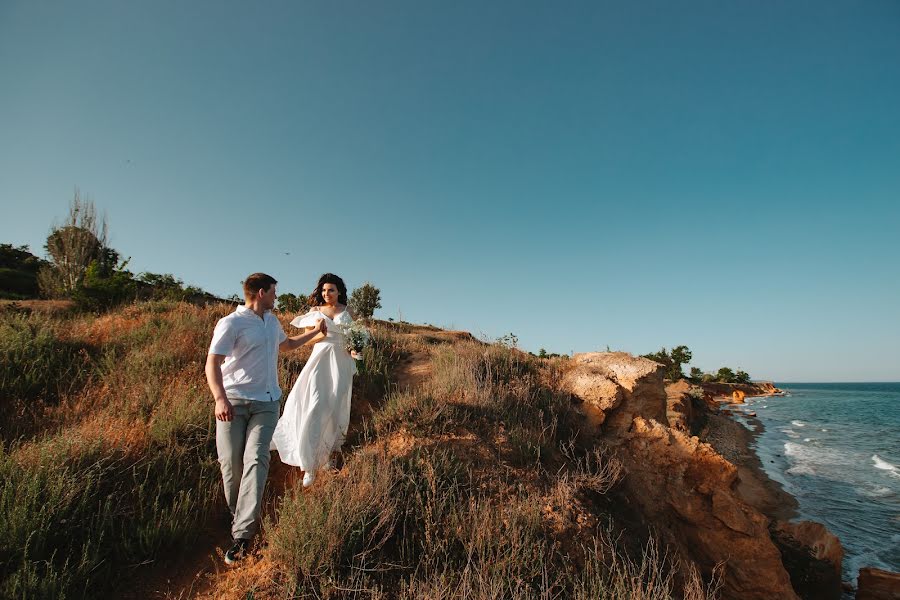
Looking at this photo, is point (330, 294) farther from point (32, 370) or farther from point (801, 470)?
point (801, 470)

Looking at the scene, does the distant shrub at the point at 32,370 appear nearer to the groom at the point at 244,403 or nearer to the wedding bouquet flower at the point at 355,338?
the groom at the point at 244,403

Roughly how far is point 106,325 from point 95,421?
4.79 metres

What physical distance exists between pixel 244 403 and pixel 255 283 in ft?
3.98

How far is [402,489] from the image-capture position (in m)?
3.96

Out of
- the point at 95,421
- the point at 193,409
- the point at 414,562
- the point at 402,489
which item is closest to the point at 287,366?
the point at 193,409

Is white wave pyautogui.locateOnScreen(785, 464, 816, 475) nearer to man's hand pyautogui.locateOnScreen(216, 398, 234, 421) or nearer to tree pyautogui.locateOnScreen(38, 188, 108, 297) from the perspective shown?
man's hand pyautogui.locateOnScreen(216, 398, 234, 421)

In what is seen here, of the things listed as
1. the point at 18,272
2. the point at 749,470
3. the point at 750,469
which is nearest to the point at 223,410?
the point at 749,470

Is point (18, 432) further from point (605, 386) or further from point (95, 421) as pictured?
point (605, 386)

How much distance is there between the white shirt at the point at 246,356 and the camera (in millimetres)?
3666

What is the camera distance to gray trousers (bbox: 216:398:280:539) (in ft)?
11.2

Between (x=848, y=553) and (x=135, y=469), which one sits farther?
(x=848, y=553)

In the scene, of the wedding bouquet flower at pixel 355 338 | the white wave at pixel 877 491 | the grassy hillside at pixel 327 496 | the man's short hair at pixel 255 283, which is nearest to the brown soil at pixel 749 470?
the white wave at pixel 877 491

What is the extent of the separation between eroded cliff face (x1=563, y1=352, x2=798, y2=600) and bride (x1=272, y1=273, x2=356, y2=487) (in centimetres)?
472

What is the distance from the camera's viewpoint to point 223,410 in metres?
3.42
